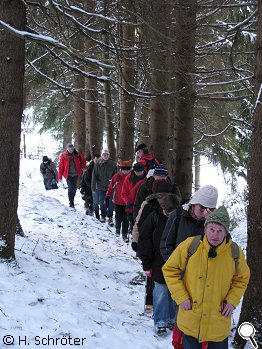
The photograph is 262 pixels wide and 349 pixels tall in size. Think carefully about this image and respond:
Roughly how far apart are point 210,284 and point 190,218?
92 centimetres

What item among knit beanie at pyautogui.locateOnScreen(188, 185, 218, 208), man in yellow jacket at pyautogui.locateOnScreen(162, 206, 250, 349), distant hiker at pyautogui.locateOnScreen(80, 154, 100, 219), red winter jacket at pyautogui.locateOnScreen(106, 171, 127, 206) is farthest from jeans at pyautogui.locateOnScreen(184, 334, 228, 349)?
distant hiker at pyautogui.locateOnScreen(80, 154, 100, 219)

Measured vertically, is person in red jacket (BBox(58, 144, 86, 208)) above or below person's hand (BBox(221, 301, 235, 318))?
above

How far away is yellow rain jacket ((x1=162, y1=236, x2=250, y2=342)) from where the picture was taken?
3342mm

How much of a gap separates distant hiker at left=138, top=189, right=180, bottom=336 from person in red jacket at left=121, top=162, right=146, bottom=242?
3.19m

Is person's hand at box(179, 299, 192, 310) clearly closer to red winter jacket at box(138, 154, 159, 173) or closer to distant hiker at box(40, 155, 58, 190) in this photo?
red winter jacket at box(138, 154, 159, 173)

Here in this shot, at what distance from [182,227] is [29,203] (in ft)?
24.9

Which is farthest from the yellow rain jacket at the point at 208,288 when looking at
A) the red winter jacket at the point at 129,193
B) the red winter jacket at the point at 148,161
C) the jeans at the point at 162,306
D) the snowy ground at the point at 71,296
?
the red winter jacket at the point at 148,161

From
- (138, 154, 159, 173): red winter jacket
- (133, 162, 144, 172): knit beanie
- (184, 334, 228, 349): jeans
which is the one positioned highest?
(138, 154, 159, 173): red winter jacket

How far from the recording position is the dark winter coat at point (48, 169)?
51.1 ft

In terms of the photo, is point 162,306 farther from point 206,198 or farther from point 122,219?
point 122,219

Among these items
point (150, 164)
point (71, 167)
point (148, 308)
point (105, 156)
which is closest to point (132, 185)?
point (150, 164)

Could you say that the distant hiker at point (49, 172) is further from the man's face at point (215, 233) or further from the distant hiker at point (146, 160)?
the man's face at point (215, 233)

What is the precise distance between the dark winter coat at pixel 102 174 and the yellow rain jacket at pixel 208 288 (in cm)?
785

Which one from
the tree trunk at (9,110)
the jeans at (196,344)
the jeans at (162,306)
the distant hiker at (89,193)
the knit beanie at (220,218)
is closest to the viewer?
the knit beanie at (220,218)
